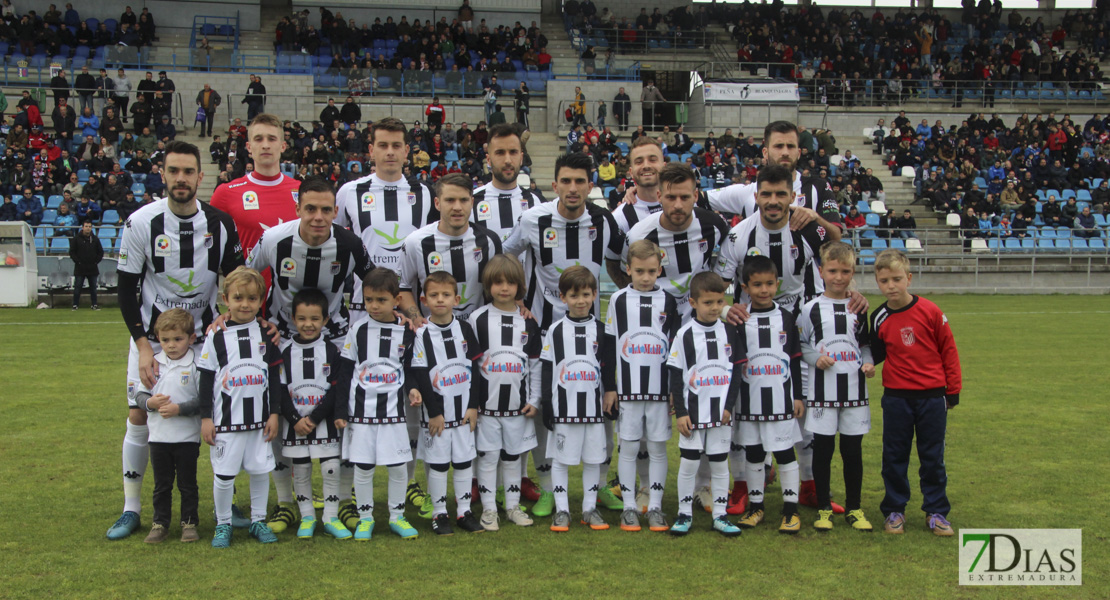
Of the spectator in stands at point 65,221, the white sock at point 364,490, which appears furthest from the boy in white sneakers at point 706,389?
the spectator in stands at point 65,221

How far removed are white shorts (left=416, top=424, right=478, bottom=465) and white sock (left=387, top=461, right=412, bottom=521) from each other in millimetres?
169

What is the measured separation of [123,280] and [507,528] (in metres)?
2.79

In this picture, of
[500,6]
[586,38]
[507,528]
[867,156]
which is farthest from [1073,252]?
[507,528]

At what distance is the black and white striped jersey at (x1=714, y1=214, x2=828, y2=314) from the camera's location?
5.85 meters

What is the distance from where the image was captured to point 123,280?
17.6ft

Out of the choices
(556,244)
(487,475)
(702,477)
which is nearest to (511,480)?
(487,475)

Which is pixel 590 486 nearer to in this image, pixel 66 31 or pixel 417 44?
pixel 417 44

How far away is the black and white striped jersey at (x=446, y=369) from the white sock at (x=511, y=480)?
0.46 metres

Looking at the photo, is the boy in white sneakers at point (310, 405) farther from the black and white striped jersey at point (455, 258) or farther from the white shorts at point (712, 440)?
the white shorts at point (712, 440)

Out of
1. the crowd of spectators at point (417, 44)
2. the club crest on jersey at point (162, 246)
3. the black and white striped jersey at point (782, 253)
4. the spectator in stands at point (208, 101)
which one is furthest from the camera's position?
the crowd of spectators at point (417, 44)

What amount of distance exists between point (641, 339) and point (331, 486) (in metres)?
2.13

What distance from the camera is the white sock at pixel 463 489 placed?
5.51m

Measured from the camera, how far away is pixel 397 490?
5.38m

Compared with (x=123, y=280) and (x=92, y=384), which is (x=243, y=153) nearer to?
(x=92, y=384)
